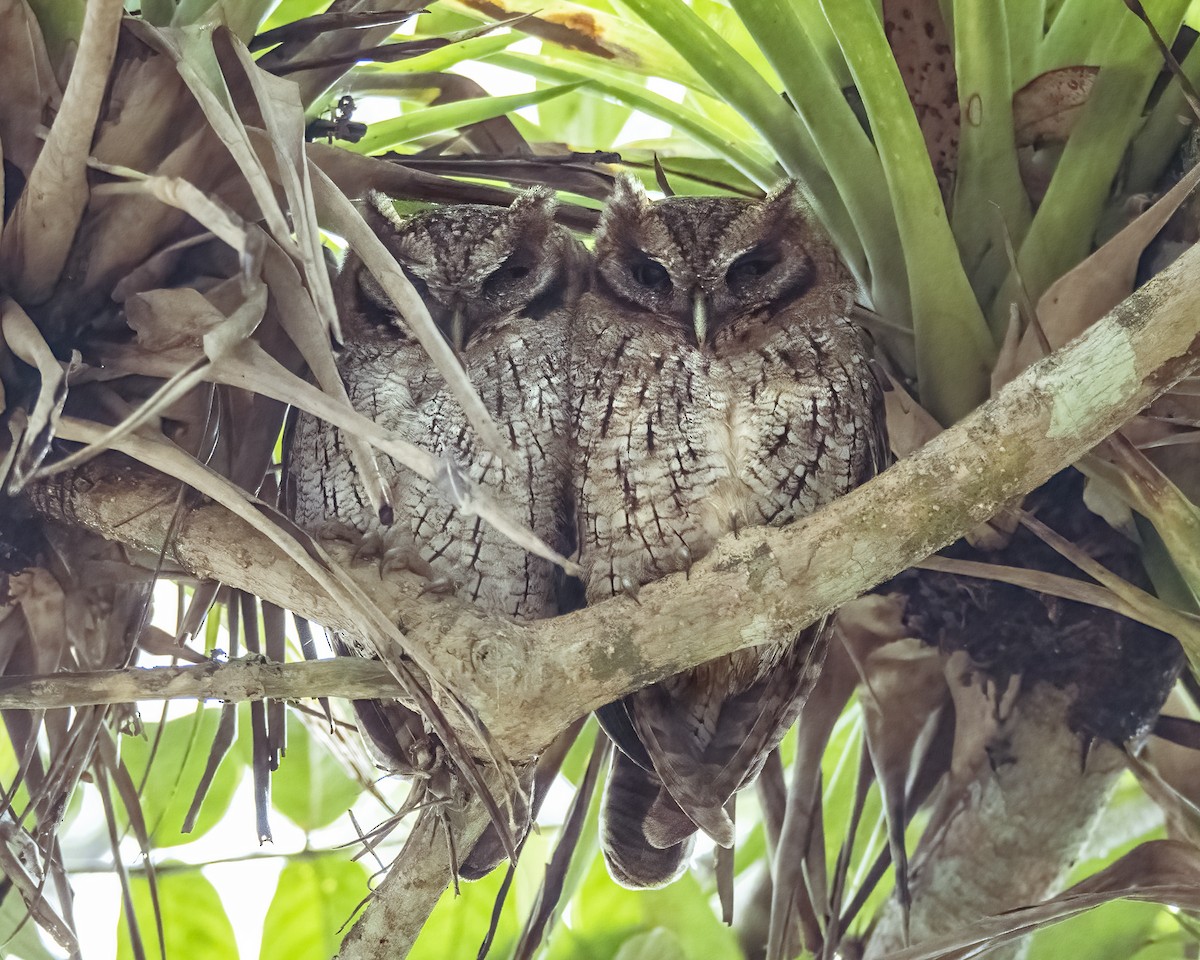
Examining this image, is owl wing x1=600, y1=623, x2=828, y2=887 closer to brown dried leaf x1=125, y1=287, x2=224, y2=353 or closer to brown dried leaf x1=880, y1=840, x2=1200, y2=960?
brown dried leaf x1=880, y1=840, x2=1200, y2=960

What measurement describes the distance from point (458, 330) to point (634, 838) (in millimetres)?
863

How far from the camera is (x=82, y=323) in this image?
4.41 feet

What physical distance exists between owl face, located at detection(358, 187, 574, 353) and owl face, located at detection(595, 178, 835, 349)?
0.11 meters

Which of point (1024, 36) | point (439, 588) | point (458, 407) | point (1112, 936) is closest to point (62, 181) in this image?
point (439, 588)

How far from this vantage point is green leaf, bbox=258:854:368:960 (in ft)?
6.22

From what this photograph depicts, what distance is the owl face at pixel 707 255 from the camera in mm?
1933

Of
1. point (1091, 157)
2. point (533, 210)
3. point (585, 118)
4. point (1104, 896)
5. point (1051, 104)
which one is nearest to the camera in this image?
point (1104, 896)

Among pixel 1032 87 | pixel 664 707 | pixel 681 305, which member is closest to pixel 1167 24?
pixel 1032 87

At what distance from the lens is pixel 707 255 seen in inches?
76.4

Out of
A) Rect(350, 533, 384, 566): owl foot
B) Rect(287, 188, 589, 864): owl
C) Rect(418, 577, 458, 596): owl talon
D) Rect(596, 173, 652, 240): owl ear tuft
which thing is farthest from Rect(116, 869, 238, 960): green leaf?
Rect(596, 173, 652, 240): owl ear tuft

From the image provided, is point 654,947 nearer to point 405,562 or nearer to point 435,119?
point 405,562

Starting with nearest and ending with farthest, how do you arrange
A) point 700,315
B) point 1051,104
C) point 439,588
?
point 439,588
point 1051,104
point 700,315

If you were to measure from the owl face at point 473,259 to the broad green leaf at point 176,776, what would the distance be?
81 centimetres

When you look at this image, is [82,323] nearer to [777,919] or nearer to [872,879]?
[777,919]
